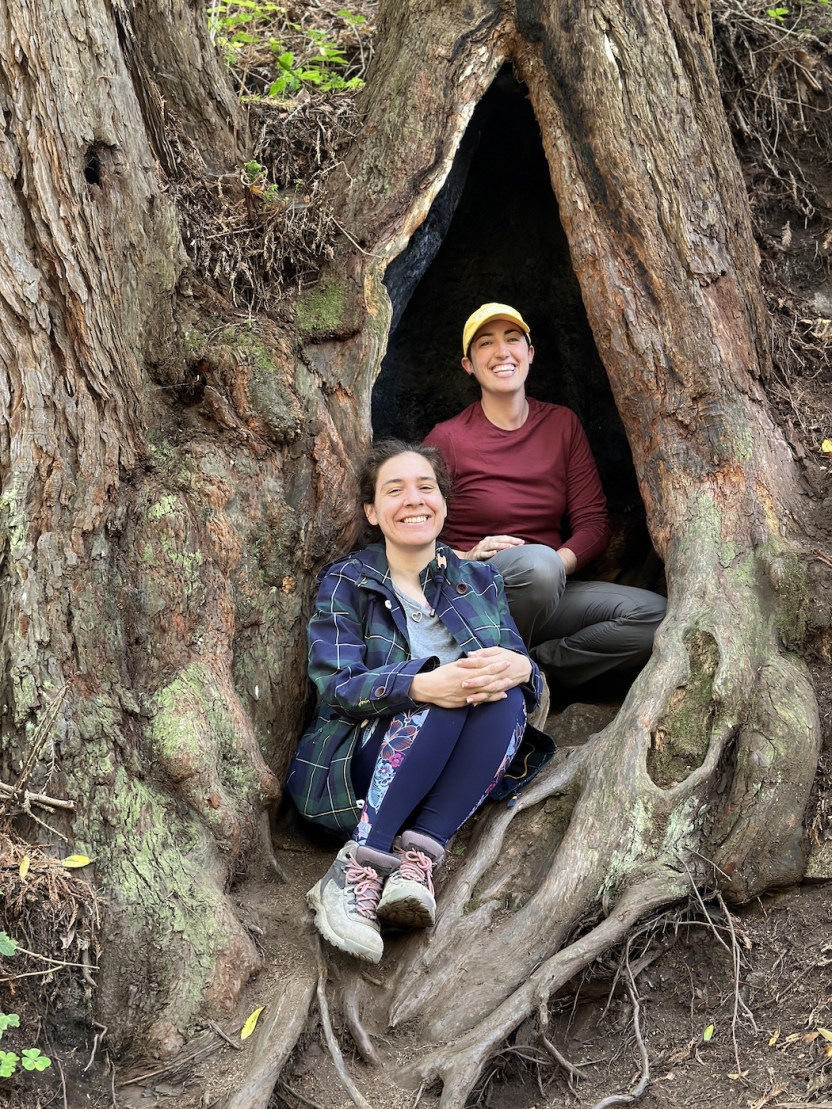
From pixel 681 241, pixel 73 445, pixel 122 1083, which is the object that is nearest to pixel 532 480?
pixel 681 241

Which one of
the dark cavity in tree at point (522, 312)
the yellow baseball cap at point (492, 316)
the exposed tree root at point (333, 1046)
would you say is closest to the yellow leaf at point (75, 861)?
the exposed tree root at point (333, 1046)

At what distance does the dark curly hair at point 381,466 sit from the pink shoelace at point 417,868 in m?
1.53

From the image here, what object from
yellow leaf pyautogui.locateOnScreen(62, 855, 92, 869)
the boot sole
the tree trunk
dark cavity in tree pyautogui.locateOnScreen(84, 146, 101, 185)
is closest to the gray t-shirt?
the tree trunk

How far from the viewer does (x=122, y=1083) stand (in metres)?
3.01

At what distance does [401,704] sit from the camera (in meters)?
3.64

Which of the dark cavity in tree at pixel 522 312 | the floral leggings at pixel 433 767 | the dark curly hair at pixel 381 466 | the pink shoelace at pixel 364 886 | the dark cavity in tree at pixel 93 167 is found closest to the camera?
the pink shoelace at pixel 364 886

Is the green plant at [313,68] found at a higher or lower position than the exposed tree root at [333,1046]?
higher

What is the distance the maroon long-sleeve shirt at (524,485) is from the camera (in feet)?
16.3

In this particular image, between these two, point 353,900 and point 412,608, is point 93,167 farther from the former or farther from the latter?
point 353,900

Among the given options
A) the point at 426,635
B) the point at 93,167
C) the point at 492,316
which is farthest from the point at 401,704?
the point at 93,167

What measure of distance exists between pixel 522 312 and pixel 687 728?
341 cm

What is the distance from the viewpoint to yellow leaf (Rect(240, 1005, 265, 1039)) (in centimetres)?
316

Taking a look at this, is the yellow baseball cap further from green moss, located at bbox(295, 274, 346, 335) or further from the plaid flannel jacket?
the plaid flannel jacket

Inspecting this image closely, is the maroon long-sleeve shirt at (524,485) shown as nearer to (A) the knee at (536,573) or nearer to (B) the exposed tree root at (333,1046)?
(A) the knee at (536,573)
